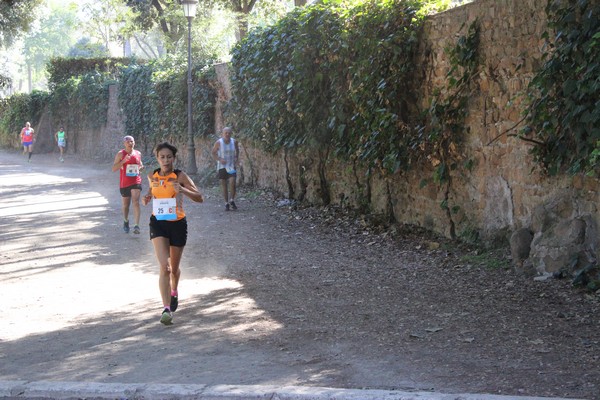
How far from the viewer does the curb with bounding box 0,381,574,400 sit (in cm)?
480

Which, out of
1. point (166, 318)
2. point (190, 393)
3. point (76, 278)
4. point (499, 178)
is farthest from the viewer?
point (76, 278)

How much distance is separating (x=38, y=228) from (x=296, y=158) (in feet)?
16.1

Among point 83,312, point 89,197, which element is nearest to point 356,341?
point 83,312

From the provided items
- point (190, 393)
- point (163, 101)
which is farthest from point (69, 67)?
point (190, 393)

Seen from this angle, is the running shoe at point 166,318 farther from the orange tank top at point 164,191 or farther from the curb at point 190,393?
the curb at point 190,393

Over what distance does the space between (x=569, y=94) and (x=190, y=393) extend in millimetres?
4539

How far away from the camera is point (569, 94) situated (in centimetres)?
756

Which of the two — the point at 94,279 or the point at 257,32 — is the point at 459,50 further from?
the point at 257,32

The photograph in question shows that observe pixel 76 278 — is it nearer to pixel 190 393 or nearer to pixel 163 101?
pixel 190 393

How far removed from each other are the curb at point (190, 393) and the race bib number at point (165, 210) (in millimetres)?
2430

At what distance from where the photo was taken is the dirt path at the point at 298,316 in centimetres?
555

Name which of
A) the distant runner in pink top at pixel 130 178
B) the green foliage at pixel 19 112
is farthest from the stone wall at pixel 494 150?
the green foliage at pixel 19 112

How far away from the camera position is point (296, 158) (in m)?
15.9

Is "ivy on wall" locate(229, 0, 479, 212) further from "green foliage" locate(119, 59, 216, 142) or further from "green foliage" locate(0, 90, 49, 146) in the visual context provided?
"green foliage" locate(0, 90, 49, 146)
